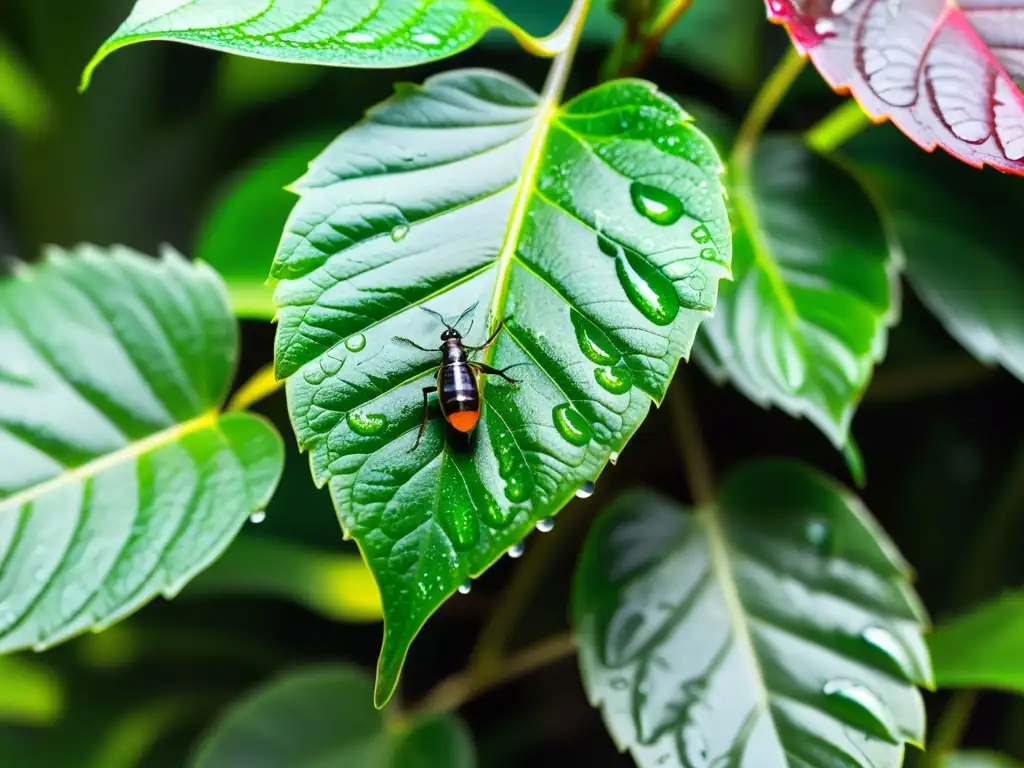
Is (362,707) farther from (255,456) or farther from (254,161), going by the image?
(254,161)

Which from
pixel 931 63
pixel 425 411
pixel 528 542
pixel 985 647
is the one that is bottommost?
pixel 528 542

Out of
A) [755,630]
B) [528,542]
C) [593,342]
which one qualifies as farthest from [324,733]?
[593,342]

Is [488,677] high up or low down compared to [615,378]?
down

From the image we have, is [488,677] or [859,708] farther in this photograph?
[488,677]

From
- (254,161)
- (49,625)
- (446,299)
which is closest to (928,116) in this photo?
(446,299)

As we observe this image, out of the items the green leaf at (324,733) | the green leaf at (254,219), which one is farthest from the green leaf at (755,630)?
the green leaf at (254,219)

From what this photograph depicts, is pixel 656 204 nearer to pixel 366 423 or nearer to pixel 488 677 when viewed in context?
pixel 366 423

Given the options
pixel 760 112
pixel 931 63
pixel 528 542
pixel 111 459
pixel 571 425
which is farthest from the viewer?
pixel 528 542
